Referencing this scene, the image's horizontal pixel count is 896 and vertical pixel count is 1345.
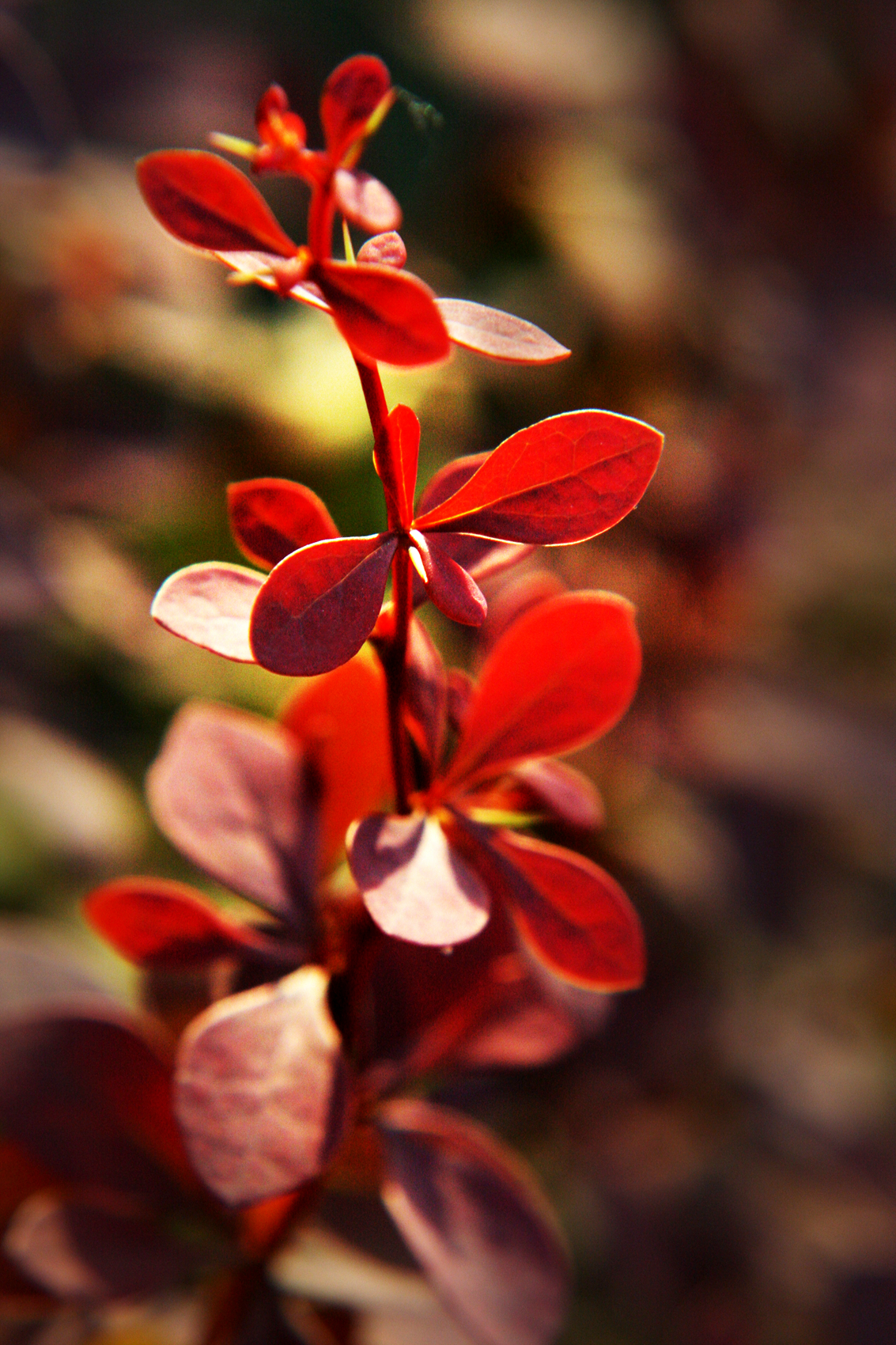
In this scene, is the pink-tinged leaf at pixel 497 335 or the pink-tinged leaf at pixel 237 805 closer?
the pink-tinged leaf at pixel 497 335

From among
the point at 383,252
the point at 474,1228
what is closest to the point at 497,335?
the point at 383,252

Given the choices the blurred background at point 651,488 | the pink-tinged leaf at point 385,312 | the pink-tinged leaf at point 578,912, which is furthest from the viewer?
the blurred background at point 651,488

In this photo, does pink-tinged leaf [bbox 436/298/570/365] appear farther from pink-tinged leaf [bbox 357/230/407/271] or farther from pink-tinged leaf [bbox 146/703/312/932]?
pink-tinged leaf [bbox 146/703/312/932]

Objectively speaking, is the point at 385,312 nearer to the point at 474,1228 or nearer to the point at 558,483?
the point at 558,483

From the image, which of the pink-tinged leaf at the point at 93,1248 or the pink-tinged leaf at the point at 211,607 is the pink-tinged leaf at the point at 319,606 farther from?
the pink-tinged leaf at the point at 93,1248

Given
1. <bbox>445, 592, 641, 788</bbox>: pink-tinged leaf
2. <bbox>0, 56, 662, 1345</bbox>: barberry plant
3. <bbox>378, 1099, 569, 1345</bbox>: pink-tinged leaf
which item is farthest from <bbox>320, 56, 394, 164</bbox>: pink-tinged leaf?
<bbox>378, 1099, 569, 1345</bbox>: pink-tinged leaf

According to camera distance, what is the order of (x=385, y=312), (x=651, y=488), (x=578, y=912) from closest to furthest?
(x=385, y=312), (x=578, y=912), (x=651, y=488)

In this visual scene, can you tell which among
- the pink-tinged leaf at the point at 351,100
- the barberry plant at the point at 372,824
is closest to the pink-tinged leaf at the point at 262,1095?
the barberry plant at the point at 372,824

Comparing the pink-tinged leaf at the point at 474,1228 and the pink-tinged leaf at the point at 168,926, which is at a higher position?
the pink-tinged leaf at the point at 168,926
